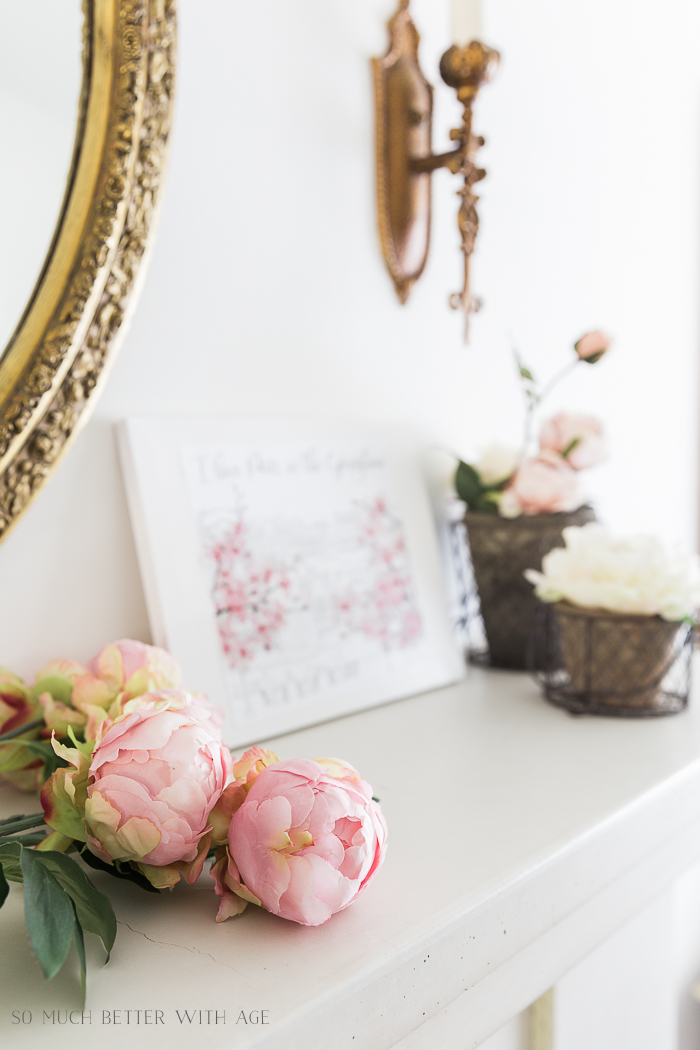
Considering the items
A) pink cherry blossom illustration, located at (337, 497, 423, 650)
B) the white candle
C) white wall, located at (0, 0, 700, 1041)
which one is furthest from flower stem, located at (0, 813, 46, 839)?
the white candle

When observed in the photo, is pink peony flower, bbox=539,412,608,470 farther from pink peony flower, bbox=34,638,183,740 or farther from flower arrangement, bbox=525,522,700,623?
pink peony flower, bbox=34,638,183,740

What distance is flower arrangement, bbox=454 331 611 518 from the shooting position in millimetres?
883

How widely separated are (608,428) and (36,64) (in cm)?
96

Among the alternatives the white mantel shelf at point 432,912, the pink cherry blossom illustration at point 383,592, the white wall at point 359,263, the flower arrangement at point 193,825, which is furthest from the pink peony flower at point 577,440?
the flower arrangement at point 193,825

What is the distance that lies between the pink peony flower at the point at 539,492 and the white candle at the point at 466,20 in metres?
0.44

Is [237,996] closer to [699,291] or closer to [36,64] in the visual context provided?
[36,64]

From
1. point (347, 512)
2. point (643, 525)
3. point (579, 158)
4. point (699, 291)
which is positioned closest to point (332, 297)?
point (347, 512)

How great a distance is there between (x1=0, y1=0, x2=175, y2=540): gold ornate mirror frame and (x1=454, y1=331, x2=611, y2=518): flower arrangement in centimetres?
44

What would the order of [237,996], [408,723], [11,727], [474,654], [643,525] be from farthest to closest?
[643,525], [474,654], [408,723], [11,727], [237,996]

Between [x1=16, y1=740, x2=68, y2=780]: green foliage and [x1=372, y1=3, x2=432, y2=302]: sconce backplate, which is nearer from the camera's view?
[x1=16, y1=740, x2=68, y2=780]: green foliage

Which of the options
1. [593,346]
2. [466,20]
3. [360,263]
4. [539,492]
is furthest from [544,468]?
[466,20]

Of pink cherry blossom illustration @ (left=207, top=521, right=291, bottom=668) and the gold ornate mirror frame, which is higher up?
the gold ornate mirror frame

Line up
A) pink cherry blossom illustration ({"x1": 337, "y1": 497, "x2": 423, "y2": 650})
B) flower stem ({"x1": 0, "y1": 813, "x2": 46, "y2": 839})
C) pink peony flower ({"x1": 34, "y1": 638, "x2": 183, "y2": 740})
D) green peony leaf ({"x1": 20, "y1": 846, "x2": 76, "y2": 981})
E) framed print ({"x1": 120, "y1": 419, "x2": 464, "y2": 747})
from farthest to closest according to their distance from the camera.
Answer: pink cherry blossom illustration ({"x1": 337, "y1": 497, "x2": 423, "y2": 650}) → framed print ({"x1": 120, "y1": 419, "x2": 464, "y2": 747}) → pink peony flower ({"x1": 34, "y1": 638, "x2": 183, "y2": 740}) → flower stem ({"x1": 0, "y1": 813, "x2": 46, "y2": 839}) → green peony leaf ({"x1": 20, "y1": 846, "x2": 76, "y2": 981})

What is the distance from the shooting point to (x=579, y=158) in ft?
3.95
